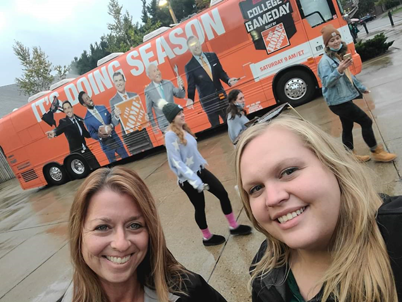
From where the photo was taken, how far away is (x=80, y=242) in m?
1.54

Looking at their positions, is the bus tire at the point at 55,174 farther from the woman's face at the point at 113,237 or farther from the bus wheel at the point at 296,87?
the woman's face at the point at 113,237

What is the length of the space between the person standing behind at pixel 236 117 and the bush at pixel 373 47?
11564 millimetres

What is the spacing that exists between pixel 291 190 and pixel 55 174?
41.2ft

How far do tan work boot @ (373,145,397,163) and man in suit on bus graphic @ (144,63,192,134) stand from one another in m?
6.33

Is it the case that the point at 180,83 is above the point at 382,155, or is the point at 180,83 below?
above

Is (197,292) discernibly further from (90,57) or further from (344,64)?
(90,57)

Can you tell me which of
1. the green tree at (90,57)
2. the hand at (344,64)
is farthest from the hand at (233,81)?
the green tree at (90,57)

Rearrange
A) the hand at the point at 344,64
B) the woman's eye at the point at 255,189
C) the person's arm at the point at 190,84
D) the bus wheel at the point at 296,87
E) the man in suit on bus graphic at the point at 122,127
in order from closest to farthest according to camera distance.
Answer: the woman's eye at the point at 255,189 → the hand at the point at 344,64 → the bus wheel at the point at 296,87 → the person's arm at the point at 190,84 → the man in suit on bus graphic at the point at 122,127

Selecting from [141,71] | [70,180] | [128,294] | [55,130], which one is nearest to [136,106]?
[141,71]

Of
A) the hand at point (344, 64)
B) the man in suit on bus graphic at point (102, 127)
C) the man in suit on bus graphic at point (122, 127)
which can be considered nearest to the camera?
the hand at point (344, 64)

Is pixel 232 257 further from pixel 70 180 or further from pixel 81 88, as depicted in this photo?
pixel 70 180

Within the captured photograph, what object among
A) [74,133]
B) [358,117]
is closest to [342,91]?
[358,117]

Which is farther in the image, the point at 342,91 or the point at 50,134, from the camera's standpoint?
the point at 50,134

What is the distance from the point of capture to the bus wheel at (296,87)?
8.37 m
